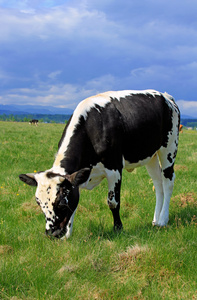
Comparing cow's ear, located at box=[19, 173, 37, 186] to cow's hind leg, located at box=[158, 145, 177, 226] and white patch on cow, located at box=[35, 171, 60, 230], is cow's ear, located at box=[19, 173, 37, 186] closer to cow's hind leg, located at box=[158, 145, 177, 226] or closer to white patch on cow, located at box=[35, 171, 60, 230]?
→ white patch on cow, located at box=[35, 171, 60, 230]

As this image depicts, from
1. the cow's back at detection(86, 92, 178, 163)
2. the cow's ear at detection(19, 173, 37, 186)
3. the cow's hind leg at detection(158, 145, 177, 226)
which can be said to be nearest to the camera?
the cow's ear at detection(19, 173, 37, 186)

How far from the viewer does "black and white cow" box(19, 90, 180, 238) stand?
4301 millimetres

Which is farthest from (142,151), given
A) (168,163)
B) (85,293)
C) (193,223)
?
(85,293)

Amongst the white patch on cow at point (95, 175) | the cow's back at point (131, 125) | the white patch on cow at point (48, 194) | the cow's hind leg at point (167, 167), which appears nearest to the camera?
the white patch on cow at point (48, 194)

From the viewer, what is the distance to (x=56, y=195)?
4.16 metres

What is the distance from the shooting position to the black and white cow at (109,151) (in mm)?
4301

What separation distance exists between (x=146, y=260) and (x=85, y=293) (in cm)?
103

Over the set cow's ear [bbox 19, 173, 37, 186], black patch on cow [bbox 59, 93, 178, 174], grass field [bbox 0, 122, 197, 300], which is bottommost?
grass field [bbox 0, 122, 197, 300]

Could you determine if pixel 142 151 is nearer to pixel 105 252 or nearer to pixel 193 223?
pixel 193 223

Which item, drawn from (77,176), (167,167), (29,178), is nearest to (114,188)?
(77,176)

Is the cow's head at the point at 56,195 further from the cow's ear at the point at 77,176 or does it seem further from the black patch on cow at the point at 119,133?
the black patch on cow at the point at 119,133

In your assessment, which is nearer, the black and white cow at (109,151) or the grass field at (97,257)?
the grass field at (97,257)

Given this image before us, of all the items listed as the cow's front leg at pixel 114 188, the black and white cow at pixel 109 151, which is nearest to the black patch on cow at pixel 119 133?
the black and white cow at pixel 109 151

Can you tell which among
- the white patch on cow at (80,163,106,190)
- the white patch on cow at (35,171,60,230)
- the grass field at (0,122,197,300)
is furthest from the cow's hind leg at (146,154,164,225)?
the white patch on cow at (35,171,60,230)
